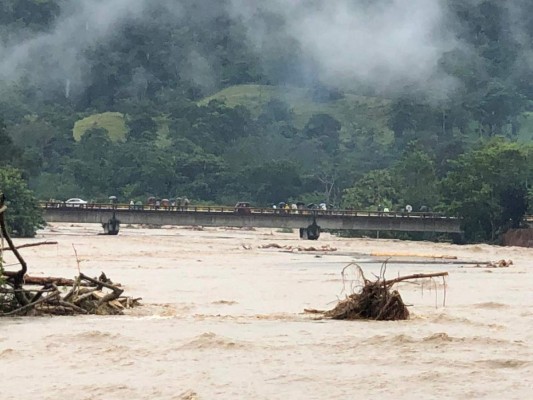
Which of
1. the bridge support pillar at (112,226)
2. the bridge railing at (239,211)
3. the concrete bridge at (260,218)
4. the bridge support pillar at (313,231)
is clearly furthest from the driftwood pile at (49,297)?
the bridge support pillar at (313,231)

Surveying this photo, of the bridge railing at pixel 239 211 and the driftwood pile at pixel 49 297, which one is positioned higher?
the bridge railing at pixel 239 211

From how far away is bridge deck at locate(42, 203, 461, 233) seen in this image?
110688mm

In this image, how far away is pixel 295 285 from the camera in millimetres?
45250

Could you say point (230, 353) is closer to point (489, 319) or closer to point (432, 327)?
point (432, 327)

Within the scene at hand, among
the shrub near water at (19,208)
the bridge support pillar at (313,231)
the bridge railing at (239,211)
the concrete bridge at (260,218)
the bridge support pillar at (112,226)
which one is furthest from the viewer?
the bridge support pillar at (313,231)

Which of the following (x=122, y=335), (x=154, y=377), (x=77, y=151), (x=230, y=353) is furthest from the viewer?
(x=77, y=151)

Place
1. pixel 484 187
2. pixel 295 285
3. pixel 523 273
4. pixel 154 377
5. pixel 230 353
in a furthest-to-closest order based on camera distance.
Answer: pixel 484 187 → pixel 523 273 → pixel 295 285 → pixel 230 353 → pixel 154 377

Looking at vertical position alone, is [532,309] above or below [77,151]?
below

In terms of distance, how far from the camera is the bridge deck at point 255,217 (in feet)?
363

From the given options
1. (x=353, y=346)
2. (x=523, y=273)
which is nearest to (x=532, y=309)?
(x=353, y=346)

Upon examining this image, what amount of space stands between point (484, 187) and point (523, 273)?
5068 cm

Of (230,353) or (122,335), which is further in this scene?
(122,335)

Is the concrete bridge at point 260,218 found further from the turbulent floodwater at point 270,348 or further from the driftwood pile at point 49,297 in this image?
the driftwood pile at point 49,297

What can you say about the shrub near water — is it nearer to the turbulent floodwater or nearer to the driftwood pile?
the turbulent floodwater
